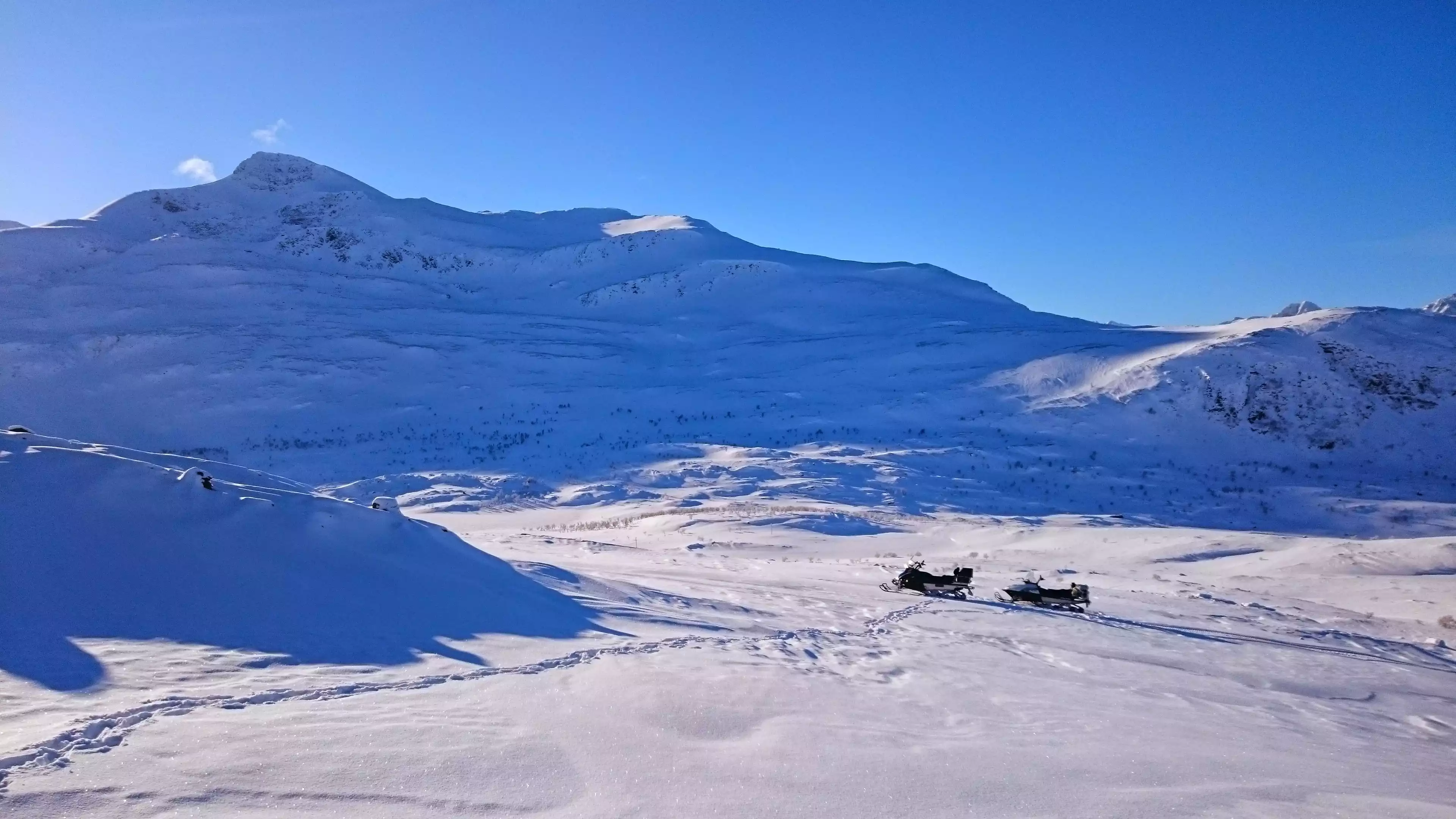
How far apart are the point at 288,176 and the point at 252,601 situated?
84416mm

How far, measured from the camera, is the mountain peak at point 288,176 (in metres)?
78.3

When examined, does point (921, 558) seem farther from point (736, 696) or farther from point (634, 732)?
point (634, 732)

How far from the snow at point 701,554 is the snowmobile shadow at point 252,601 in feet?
0.17

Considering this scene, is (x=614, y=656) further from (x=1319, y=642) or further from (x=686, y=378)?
(x=686, y=378)

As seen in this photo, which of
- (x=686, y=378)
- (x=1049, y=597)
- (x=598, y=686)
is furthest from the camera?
(x=686, y=378)

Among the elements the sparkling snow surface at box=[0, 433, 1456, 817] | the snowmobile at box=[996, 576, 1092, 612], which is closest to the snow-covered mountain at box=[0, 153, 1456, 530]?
the snowmobile at box=[996, 576, 1092, 612]

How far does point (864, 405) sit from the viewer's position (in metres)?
42.2

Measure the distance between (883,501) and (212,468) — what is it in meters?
21.2

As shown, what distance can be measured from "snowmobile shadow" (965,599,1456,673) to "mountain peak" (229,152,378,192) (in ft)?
261

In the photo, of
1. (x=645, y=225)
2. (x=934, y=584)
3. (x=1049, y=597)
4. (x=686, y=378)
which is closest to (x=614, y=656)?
(x=934, y=584)

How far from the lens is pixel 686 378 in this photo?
48875mm

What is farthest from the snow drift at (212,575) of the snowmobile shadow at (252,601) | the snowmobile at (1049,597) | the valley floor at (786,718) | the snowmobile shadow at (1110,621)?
the snowmobile at (1049,597)

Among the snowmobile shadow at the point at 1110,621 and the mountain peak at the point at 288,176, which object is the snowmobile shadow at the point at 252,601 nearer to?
the snowmobile shadow at the point at 1110,621

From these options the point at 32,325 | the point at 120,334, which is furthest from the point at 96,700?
the point at 32,325
